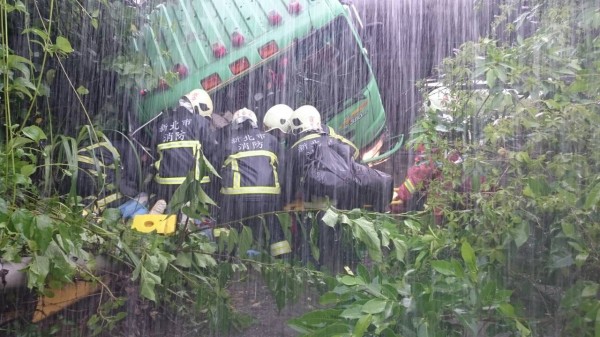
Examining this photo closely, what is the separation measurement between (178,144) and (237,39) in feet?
5.80

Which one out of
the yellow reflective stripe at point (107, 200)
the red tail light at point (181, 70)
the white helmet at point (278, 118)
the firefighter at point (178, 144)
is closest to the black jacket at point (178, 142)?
the firefighter at point (178, 144)

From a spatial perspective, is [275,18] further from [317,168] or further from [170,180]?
[170,180]

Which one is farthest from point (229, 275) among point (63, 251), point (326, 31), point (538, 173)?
point (326, 31)

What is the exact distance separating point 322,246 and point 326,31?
10.5ft

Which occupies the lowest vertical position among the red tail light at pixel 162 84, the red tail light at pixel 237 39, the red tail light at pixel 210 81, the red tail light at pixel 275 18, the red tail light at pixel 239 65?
the red tail light at pixel 162 84

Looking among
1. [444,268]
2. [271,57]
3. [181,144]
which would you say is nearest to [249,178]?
[181,144]

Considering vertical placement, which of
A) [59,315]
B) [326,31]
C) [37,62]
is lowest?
[59,315]

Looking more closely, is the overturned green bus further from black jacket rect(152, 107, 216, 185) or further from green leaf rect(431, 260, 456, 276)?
green leaf rect(431, 260, 456, 276)

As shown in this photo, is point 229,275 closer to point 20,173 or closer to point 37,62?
point 20,173

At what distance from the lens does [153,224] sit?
3.47m

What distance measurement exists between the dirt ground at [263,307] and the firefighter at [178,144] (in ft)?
3.56

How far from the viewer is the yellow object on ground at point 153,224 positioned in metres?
3.25

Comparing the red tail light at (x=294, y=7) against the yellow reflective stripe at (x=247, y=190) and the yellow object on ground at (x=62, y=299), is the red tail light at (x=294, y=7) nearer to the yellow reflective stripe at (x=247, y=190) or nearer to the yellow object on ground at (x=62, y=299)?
the yellow reflective stripe at (x=247, y=190)

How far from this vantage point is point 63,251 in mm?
2189
